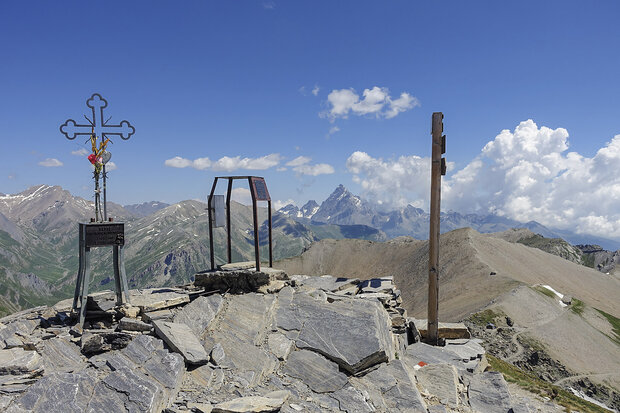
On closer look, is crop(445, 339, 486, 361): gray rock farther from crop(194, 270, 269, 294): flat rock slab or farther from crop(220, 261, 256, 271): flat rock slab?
crop(220, 261, 256, 271): flat rock slab

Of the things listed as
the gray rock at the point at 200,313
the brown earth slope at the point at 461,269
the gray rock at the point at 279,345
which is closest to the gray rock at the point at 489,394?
the gray rock at the point at 279,345

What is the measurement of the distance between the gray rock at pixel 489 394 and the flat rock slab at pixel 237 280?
879 centimetres

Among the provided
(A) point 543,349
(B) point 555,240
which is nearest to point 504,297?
(A) point 543,349

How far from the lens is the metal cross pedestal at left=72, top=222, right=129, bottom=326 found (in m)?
13.7

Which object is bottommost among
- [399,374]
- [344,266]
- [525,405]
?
[344,266]

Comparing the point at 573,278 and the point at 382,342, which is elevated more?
the point at 382,342

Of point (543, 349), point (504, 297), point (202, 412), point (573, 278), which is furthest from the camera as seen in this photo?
point (573, 278)

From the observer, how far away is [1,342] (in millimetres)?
11695

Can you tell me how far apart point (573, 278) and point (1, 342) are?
101m

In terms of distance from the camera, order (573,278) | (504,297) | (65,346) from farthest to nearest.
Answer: (573,278)
(504,297)
(65,346)

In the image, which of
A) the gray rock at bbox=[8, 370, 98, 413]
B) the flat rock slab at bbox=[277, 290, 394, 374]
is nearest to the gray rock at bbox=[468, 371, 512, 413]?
the flat rock slab at bbox=[277, 290, 394, 374]

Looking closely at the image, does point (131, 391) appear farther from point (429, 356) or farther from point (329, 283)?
point (329, 283)

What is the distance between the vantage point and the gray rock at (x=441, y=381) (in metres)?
12.9

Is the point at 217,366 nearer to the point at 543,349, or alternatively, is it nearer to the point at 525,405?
the point at 525,405
